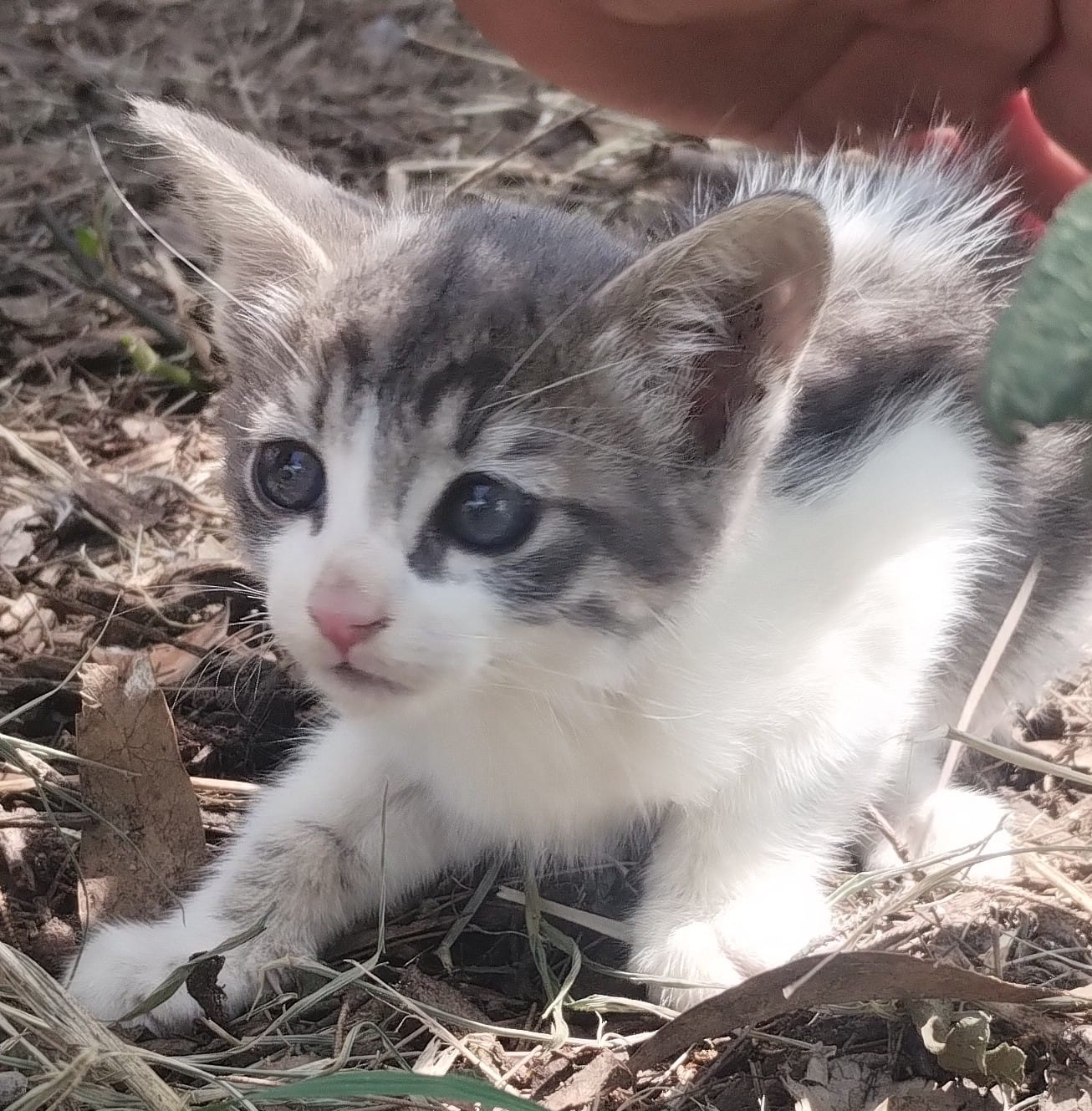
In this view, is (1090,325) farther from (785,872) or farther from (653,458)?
(785,872)

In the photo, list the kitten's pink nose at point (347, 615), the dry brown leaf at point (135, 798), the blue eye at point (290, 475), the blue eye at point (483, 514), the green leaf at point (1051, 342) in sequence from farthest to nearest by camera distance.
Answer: the dry brown leaf at point (135, 798) → the blue eye at point (290, 475) → the blue eye at point (483, 514) → the kitten's pink nose at point (347, 615) → the green leaf at point (1051, 342)

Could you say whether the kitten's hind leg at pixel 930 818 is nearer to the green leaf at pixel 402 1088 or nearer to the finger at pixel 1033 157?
the green leaf at pixel 402 1088

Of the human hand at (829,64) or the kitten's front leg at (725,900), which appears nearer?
the kitten's front leg at (725,900)

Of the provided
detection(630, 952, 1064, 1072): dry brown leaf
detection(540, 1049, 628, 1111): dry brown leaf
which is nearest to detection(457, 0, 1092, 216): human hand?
detection(630, 952, 1064, 1072): dry brown leaf

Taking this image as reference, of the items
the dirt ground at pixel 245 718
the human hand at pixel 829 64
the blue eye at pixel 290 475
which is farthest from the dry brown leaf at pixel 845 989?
the human hand at pixel 829 64

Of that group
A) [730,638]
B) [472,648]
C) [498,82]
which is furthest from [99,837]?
[498,82]

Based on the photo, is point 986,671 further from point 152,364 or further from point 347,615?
point 152,364
